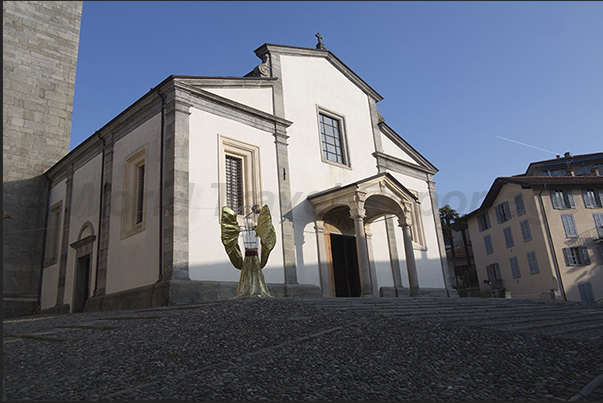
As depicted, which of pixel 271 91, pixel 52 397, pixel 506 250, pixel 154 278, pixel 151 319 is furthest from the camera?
pixel 506 250

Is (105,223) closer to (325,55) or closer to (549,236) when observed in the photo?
(325,55)

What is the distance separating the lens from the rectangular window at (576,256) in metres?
26.2

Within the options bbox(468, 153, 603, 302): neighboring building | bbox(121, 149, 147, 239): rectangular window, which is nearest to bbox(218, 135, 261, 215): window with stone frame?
bbox(121, 149, 147, 239): rectangular window

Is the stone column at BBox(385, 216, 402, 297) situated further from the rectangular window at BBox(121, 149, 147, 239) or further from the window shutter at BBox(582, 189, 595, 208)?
the window shutter at BBox(582, 189, 595, 208)

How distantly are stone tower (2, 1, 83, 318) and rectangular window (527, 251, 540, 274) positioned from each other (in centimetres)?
2604

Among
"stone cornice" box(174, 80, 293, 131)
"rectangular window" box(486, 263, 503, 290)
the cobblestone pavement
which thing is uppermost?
"stone cornice" box(174, 80, 293, 131)

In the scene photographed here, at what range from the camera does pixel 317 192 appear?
15.8 meters

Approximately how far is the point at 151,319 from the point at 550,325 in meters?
7.28

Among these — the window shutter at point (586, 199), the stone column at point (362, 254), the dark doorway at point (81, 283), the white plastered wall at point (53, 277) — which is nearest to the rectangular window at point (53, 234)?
the white plastered wall at point (53, 277)

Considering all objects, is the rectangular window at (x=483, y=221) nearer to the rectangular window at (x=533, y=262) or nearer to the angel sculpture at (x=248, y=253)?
the rectangular window at (x=533, y=262)

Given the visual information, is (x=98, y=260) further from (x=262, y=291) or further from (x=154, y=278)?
(x=262, y=291)

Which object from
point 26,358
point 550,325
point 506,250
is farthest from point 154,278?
point 506,250

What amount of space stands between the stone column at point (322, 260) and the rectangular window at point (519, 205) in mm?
18461

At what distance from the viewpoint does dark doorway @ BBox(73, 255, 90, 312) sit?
51.7 feet
